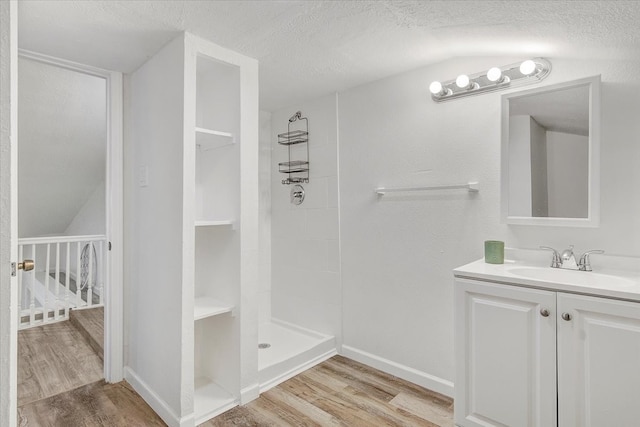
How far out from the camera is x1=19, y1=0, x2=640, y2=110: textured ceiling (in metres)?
1.54

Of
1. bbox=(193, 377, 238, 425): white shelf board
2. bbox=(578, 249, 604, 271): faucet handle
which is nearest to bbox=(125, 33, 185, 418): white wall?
bbox=(193, 377, 238, 425): white shelf board

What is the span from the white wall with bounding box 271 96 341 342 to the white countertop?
1.25 m

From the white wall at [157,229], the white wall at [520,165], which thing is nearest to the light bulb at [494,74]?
the white wall at [520,165]

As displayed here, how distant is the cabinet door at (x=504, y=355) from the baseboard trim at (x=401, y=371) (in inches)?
19.5

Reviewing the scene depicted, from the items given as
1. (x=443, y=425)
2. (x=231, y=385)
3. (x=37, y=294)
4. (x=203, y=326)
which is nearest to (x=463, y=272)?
(x=443, y=425)

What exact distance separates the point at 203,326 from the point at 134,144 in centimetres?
130

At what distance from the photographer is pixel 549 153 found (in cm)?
185

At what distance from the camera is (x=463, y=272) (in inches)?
67.2

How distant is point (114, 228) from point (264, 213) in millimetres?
1291

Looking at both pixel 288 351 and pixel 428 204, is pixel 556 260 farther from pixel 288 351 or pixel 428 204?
pixel 288 351

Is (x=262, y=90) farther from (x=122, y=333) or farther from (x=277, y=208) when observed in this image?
(x=122, y=333)

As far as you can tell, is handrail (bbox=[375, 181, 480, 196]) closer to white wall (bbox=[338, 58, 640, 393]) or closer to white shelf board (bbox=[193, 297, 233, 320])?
white wall (bbox=[338, 58, 640, 393])

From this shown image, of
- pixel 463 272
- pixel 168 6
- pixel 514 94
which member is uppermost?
pixel 168 6

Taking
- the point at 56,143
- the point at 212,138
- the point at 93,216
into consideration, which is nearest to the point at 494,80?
the point at 212,138
